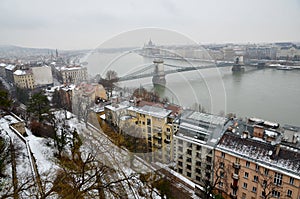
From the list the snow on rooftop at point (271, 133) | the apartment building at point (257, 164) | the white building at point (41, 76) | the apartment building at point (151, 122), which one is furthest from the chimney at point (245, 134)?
the white building at point (41, 76)

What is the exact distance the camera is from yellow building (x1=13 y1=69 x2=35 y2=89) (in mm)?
10048

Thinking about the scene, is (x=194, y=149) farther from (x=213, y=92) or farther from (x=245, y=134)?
(x=213, y=92)

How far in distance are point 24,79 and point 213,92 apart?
9.88m

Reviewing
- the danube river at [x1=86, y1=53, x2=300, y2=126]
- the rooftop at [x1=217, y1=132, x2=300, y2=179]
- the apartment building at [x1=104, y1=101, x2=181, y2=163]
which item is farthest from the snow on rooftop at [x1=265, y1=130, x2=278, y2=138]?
the apartment building at [x1=104, y1=101, x2=181, y2=163]

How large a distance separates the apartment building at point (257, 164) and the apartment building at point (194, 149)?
0.14 meters

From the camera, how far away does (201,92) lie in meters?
2.21

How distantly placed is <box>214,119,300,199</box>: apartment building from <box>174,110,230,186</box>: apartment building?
139 mm

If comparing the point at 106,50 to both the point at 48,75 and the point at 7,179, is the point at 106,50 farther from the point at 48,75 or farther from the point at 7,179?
the point at 48,75

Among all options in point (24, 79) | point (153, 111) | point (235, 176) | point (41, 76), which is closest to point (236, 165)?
point (235, 176)

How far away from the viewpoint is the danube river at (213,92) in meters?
1.93

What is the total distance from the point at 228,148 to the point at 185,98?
827mm

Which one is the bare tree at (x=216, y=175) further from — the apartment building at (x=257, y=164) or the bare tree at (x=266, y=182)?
the bare tree at (x=266, y=182)

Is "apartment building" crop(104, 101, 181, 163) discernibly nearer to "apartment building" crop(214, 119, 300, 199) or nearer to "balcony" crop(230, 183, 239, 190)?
"apartment building" crop(214, 119, 300, 199)

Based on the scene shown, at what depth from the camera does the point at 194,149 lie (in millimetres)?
2977
